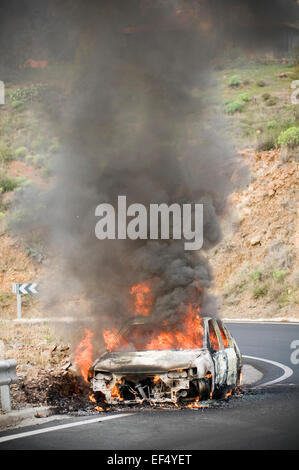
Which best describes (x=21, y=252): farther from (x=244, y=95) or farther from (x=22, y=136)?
(x=244, y=95)

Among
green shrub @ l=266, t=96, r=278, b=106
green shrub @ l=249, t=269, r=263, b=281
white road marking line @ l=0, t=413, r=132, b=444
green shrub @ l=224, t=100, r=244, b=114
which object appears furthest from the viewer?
green shrub @ l=224, t=100, r=244, b=114

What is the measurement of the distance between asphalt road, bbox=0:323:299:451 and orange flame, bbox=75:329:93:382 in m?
1.53

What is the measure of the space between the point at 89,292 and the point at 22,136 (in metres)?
40.0

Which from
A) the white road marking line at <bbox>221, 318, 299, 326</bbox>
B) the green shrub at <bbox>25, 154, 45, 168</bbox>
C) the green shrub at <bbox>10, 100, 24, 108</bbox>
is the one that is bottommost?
the white road marking line at <bbox>221, 318, 299, 326</bbox>

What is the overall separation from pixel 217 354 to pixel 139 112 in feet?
18.7

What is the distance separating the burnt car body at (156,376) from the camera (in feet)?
26.7

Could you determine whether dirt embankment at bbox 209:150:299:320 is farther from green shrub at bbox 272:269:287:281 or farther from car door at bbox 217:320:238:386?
car door at bbox 217:320:238:386

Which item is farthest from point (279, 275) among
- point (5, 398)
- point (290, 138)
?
point (5, 398)

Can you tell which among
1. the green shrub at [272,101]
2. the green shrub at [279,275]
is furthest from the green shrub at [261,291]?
the green shrub at [272,101]

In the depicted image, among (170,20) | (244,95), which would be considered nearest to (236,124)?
(244,95)

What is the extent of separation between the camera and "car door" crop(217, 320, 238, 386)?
9.16m

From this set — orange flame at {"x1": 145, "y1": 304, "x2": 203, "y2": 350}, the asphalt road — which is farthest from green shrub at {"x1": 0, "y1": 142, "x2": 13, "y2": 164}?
the asphalt road

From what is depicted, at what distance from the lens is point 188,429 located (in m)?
7.29

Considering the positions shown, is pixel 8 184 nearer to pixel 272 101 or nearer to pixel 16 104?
pixel 16 104
